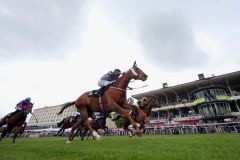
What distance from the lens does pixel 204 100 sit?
39.0 meters

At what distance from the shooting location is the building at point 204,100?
37.8m

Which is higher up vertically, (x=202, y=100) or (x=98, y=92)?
(x=202, y=100)

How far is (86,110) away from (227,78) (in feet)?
139

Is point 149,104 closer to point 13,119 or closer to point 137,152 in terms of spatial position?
point 13,119

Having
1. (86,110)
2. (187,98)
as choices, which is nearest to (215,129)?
(86,110)

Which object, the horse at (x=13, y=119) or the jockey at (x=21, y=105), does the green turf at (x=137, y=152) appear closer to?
the horse at (x=13, y=119)

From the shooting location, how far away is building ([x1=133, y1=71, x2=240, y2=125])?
37.8 m

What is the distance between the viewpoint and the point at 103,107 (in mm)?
7402

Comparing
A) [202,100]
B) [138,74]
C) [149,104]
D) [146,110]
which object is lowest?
[138,74]

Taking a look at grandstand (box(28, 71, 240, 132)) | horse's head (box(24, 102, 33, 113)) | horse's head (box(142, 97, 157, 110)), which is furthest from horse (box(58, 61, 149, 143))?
grandstand (box(28, 71, 240, 132))

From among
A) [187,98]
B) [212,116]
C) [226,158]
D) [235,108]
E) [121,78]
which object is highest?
[187,98]

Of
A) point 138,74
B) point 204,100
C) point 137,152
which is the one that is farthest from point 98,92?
point 204,100

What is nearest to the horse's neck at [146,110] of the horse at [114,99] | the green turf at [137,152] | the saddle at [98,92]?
the horse at [114,99]

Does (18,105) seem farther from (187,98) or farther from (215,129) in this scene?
(187,98)
